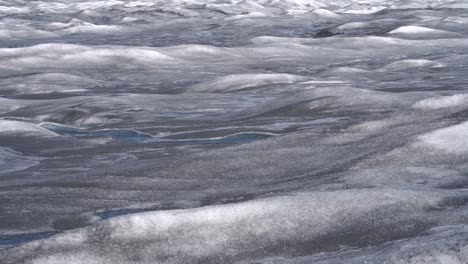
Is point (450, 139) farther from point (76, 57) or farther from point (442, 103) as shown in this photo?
point (76, 57)

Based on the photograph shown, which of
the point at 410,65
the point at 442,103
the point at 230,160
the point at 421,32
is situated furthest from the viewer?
the point at 421,32

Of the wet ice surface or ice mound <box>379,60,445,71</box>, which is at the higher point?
the wet ice surface

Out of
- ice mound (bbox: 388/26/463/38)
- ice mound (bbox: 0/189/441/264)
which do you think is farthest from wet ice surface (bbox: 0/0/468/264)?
ice mound (bbox: 388/26/463/38)

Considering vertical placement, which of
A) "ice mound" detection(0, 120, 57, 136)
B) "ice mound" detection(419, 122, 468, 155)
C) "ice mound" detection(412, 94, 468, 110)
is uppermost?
"ice mound" detection(419, 122, 468, 155)

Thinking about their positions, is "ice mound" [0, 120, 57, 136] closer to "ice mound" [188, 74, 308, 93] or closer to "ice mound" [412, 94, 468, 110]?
"ice mound" [412, 94, 468, 110]

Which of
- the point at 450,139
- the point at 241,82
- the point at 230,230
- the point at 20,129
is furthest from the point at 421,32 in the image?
the point at 230,230

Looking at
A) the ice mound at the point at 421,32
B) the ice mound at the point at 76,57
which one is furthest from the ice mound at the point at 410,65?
the ice mound at the point at 421,32

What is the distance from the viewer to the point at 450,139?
13.6 feet

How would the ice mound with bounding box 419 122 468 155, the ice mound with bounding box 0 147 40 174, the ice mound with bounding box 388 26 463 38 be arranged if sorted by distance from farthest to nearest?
1. the ice mound with bounding box 388 26 463 38
2. the ice mound with bounding box 0 147 40 174
3. the ice mound with bounding box 419 122 468 155

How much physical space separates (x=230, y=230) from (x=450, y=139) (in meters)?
1.69

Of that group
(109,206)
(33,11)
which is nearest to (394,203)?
(109,206)

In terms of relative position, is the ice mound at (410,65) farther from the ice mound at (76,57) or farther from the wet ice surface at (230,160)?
the ice mound at (76,57)

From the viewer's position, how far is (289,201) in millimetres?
3088

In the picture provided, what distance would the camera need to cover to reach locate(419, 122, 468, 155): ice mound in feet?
13.3
